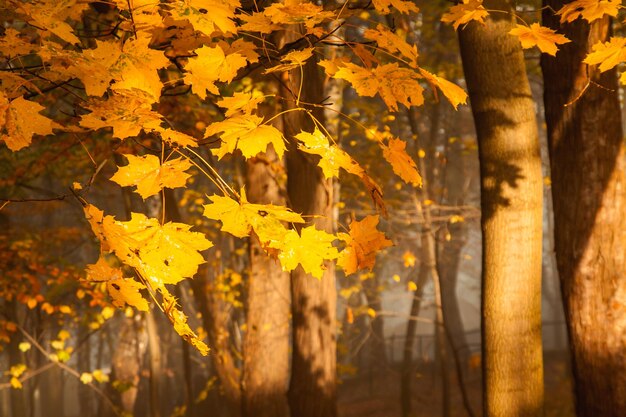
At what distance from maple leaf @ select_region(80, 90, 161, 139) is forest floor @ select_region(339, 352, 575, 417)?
441 inches

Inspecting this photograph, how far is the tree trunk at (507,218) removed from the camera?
3.85 metres

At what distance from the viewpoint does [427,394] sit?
17469mm

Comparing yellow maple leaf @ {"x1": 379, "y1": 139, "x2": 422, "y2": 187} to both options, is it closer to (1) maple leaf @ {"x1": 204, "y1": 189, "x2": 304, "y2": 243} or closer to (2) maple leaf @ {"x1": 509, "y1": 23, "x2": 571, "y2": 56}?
(1) maple leaf @ {"x1": 204, "y1": 189, "x2": 304, "y2": 243}

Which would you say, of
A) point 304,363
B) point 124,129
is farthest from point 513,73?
point 304,363

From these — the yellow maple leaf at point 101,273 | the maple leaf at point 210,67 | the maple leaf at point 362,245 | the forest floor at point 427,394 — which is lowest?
the forest floor at point 427,394

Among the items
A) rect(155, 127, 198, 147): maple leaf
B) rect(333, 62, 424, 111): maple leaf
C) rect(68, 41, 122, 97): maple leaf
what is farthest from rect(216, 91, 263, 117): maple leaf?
rect(68, 41, 122, 97): maple leaf

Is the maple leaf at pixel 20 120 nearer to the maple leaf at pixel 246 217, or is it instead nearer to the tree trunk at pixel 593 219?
the maple leaf at pixel 246 217

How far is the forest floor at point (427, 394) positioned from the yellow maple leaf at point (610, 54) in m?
10.2

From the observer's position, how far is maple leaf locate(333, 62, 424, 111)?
→ 2.40 metres

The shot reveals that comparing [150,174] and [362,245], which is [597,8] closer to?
[362,245]

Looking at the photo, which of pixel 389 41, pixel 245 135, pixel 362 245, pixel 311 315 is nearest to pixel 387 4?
pixel 389 41

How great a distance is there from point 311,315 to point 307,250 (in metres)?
4.06

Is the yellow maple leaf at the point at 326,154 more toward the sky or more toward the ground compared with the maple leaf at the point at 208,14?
more toward the ground

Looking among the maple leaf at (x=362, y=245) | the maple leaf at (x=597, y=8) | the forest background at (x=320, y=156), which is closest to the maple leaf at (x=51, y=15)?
the forest background at (x=320, y=156)
